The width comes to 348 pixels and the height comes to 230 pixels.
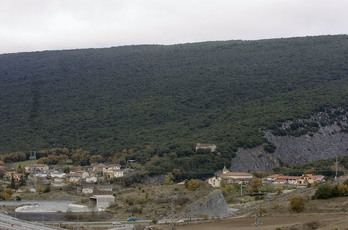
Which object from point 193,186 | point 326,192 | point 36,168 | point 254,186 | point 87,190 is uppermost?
point 326,192

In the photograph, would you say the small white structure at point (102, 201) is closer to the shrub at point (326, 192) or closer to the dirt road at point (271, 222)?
the dirt road at point (271, 222)

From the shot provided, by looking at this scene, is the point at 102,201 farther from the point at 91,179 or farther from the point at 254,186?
the point at 91,179

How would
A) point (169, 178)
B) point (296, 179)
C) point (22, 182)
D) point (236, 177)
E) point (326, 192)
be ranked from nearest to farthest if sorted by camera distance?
point (326, 192) → point (296, 179) → point (236, 177) → point (22, 182) → point (169, 178)

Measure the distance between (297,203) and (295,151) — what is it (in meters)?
52.7

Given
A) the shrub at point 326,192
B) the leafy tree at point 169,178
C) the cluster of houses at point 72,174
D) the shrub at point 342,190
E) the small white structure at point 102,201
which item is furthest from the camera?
the cluster of houses at point 72,174

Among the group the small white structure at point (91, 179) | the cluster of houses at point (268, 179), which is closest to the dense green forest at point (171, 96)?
the small white structure at point (91, 179)

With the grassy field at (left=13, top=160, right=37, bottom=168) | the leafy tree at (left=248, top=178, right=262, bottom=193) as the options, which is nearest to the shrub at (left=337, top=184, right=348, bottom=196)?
the leafy tree at (left=248, top=178, right=262, bottom=193)

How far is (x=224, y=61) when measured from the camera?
178 m

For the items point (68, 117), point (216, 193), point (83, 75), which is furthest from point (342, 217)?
point (83, 75)

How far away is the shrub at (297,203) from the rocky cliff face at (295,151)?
4009 cm

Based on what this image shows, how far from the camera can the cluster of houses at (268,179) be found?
274 feet

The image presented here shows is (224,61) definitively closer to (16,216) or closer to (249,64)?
(249,64)

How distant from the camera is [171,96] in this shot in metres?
156

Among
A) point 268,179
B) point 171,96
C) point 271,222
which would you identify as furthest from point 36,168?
point 271,222
